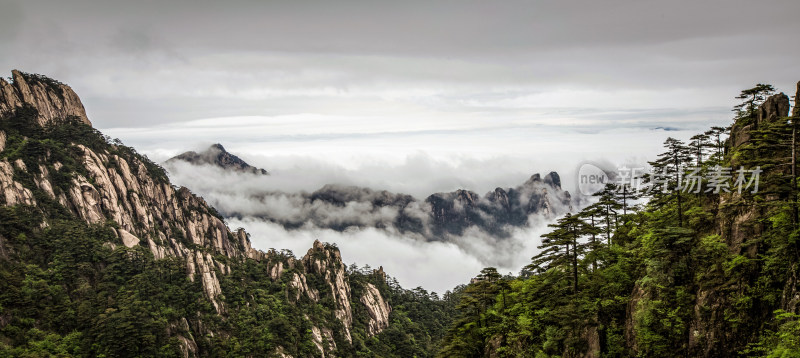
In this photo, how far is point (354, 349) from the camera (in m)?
114

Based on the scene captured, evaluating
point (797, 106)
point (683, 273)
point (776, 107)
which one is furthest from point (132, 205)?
point (797, 106)

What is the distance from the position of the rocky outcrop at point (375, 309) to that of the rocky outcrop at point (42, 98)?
329 ft

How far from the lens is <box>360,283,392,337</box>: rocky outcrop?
130750 millimetres

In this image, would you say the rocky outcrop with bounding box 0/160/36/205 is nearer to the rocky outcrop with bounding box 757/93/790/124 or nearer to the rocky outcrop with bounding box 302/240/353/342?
the rocky outcrop with bounding box 302/240/353/342

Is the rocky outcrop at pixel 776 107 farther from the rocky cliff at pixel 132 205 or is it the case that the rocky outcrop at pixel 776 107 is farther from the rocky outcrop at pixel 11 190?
the rocky outcrop at pixel 11 190

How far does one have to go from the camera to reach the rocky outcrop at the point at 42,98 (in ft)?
415

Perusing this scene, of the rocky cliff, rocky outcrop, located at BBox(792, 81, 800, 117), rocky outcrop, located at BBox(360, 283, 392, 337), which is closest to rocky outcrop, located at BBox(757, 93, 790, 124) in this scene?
rocky outcrop, located at BBox(792, 81, 800, 117)

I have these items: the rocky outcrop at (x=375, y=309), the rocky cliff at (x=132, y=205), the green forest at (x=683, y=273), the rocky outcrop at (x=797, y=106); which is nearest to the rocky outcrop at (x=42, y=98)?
the rocky cliff at (x=132, y=205)

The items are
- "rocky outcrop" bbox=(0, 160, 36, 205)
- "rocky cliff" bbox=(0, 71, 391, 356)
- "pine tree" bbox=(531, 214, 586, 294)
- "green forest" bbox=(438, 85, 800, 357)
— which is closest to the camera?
"green forest" bbox=(438, 85, 800, 357)

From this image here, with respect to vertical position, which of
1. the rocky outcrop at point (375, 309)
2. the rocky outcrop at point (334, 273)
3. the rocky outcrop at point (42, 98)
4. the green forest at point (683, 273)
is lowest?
the rocky outcrop at point (375, 309)

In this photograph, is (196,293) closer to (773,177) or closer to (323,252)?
(323,252)

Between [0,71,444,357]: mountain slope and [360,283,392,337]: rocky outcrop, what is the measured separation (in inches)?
16.4

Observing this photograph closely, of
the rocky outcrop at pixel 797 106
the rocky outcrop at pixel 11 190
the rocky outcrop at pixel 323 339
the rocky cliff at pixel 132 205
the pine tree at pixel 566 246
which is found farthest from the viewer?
the rocky outcrop at pixel 323 339

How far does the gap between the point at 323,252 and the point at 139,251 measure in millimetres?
46382
